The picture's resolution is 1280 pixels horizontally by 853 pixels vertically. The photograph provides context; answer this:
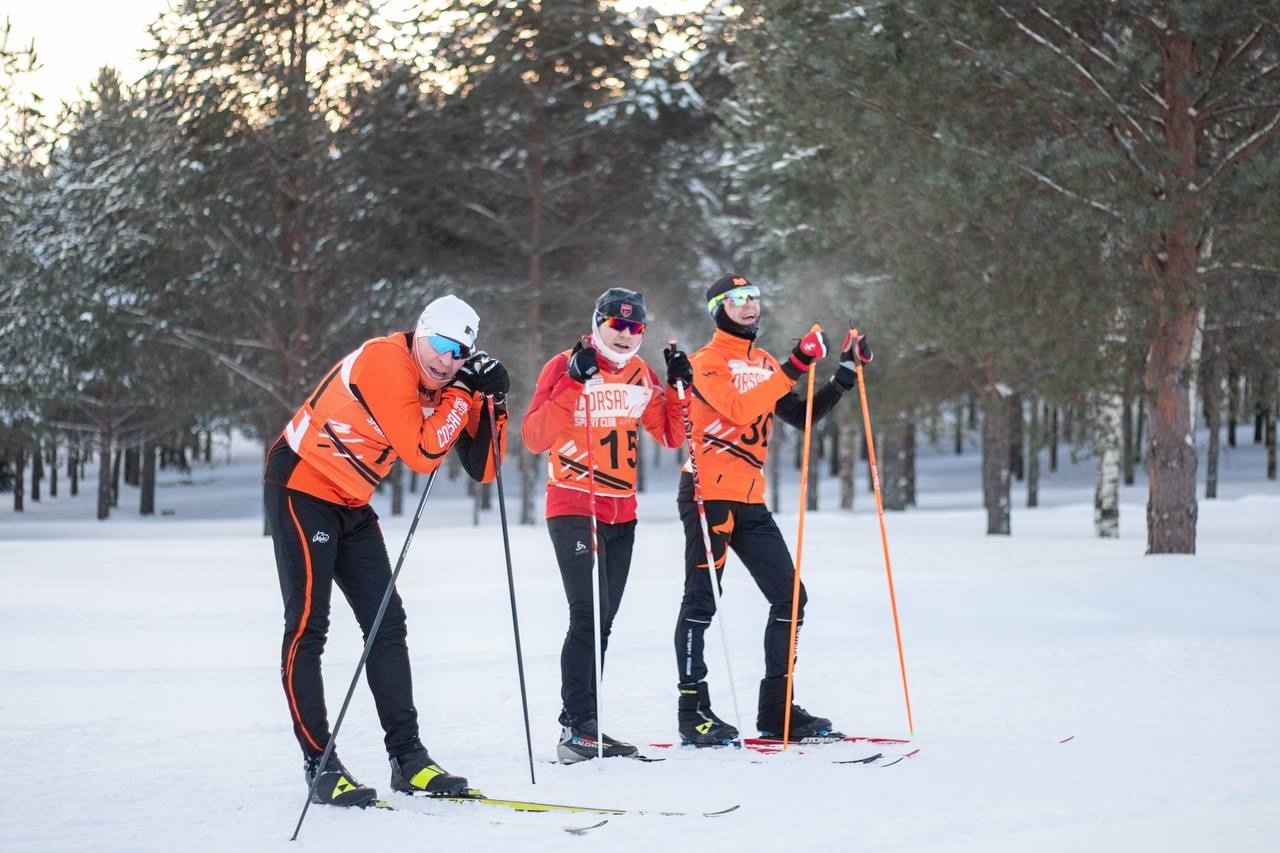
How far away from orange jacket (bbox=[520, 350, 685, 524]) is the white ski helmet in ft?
2.83

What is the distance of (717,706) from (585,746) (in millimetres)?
1617

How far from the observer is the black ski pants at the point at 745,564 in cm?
602

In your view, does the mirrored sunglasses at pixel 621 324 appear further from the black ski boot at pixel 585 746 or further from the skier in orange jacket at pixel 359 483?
the black ski boot at pixel 585 746

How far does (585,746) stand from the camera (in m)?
5.62

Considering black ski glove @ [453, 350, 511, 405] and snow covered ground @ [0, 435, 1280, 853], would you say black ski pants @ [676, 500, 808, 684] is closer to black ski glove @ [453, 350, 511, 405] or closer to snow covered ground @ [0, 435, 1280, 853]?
snow covered ground @ [0, 435, 1280, 853]

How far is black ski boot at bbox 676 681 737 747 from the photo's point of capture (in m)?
5.88

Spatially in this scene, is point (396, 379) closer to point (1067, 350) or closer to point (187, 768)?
point (187, 768)

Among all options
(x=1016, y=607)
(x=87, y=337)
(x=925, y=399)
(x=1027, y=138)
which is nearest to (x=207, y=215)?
(x=87, y=337)

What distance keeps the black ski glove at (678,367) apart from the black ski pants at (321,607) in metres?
1.54

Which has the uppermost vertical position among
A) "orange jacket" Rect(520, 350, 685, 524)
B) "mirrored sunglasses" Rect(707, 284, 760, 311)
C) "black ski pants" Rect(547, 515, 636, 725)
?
"mirrored sunglasses" Rect(707, 284, 760, 311)

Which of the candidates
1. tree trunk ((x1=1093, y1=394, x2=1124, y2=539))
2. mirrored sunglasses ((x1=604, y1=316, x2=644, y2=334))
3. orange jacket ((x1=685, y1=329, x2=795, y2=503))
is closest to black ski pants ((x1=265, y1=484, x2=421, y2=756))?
mirrored sunglasses ((x1=604, y1=316, x2=644, y2=334))

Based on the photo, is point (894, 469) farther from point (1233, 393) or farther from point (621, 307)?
point (621, 307)

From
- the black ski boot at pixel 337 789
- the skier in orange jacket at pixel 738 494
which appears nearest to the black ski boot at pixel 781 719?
the skier in orange jacket at pixel 738 494

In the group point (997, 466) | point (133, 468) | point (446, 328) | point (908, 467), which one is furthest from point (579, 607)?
point (133, 468)
